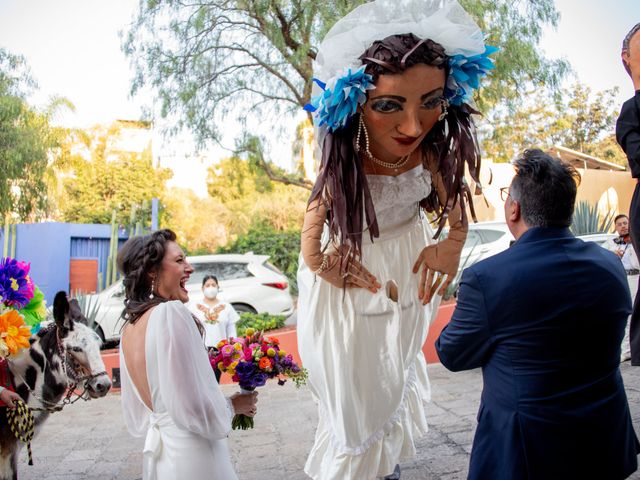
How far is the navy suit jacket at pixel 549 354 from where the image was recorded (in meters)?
1.97

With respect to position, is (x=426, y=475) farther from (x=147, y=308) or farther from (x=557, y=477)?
(x=147, y=308)

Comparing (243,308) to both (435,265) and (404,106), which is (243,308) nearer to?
(435,265)

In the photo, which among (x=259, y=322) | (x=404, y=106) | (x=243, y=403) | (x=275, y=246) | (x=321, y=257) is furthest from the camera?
(x=275, y=246)

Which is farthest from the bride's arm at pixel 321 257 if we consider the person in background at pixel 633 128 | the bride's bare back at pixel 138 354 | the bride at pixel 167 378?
the person in background at pixel 633 128

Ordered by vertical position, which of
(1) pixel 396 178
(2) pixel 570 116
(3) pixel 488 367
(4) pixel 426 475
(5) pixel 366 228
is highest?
(2) pixel 570 116

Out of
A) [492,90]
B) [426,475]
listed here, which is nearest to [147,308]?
[426,475]

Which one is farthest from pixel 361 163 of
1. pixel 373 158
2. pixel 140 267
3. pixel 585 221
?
pixel 585 221

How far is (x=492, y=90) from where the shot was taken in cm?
1136

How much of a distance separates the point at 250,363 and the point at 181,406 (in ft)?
2.13

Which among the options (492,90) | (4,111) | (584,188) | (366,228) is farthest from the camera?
(584,188)

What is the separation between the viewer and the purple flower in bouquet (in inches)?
128

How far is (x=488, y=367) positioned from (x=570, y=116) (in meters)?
25.8

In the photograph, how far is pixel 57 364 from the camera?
3.31 meters

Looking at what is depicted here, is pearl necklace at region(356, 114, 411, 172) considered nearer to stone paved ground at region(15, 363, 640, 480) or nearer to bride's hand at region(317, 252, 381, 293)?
bride's hand at region(317, 252, 381, 293)
